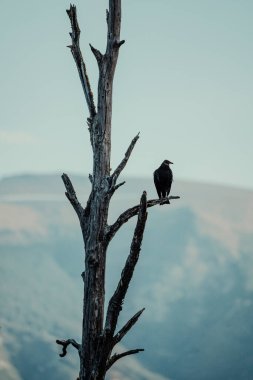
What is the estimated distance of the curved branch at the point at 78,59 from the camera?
846 cm

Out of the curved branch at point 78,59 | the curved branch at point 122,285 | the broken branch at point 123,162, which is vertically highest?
the curved branch at point 78,59

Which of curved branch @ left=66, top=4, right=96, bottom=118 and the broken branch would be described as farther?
curved branch @ left=66, top=4, right=96, bottom=118

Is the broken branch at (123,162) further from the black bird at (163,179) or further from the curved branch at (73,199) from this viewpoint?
the black bird at (163,179)

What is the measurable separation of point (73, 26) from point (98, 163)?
2311 millimetres

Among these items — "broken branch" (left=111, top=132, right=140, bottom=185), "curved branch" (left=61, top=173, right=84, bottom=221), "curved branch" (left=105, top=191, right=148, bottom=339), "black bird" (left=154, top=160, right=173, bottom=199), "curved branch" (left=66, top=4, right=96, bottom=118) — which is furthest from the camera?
"black bird" (left=154, top=160, right=173, bottom=199)

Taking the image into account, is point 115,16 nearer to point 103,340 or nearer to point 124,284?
point 124,284

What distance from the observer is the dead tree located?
24.0 feet

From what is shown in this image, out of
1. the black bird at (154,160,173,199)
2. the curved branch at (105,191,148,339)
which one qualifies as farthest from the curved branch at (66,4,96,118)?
the black bird at (154,160,173,199)

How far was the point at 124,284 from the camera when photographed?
7.25 m

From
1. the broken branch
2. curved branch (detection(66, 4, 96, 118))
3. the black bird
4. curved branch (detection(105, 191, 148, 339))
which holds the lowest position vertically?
curved branch (detection(105, 191, 148, 339))

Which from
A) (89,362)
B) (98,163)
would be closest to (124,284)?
(89,362)

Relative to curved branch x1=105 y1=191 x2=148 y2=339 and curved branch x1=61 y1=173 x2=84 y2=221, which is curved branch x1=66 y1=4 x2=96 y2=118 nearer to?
curved branch x1=61 y1=173 x2=84 y2=221

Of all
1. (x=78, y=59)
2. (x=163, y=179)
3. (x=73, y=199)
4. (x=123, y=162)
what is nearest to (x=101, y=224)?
(x=73, y=199)

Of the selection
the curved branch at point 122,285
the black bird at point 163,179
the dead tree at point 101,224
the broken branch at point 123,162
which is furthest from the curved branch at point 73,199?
the black bird at point 163,179
